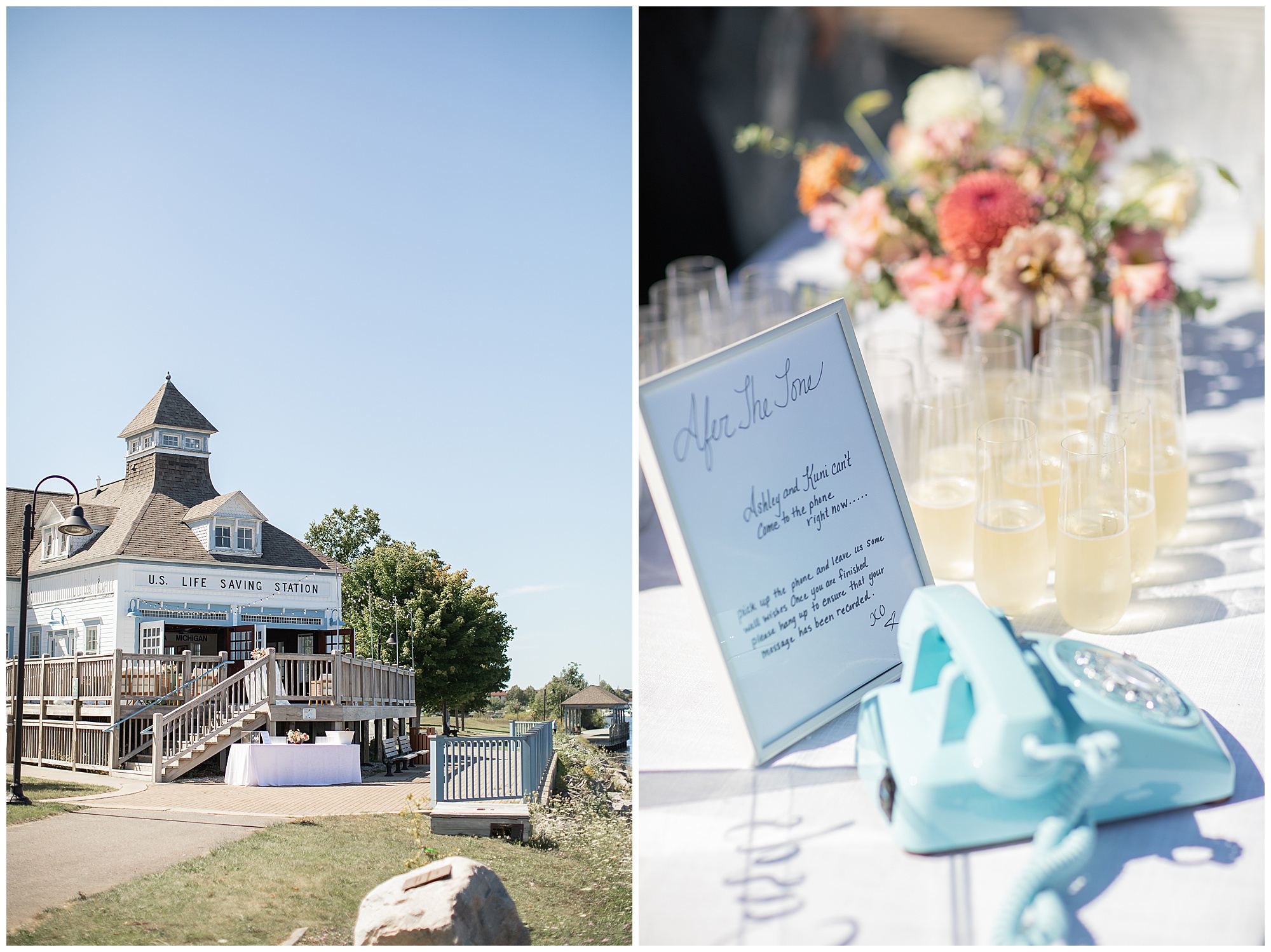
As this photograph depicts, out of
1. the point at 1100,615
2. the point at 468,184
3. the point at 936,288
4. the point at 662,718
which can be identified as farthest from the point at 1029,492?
the point at 468,184

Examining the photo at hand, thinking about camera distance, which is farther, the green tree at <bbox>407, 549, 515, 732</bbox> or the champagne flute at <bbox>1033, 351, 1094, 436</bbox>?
the green tree at <bbox>407, 549, 515, 732</bbox>

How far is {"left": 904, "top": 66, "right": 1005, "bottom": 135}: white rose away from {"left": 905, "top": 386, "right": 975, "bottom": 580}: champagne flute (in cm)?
113

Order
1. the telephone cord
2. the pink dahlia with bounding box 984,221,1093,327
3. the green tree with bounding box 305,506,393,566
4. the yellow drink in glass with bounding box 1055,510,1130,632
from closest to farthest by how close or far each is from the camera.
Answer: the telephone cord, the yellow drink in glass with bounding box 1055,510,1130,632, the green tree with bounding box 305,506,393,566, the pink dahlia with bounding box 984,221,1093,327

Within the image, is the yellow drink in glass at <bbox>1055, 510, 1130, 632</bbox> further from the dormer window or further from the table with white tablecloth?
the dormer window

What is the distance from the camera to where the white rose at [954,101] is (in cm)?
206

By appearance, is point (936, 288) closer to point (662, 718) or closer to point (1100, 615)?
point (1100, 615)

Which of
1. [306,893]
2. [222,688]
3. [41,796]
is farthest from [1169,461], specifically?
[41,796]

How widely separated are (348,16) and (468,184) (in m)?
0.40

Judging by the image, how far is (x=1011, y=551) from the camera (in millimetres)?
1057

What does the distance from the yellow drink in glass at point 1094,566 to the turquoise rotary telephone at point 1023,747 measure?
24cm

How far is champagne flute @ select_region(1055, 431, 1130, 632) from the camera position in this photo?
1018mm

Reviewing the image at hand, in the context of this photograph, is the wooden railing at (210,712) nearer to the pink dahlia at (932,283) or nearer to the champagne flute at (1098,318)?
the pink dahlia at (932,283)

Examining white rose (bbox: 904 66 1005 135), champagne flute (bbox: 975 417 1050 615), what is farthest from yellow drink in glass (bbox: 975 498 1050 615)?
white rose (bbox: 904 66 1005 135)

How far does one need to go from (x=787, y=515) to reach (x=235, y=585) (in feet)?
3.33
